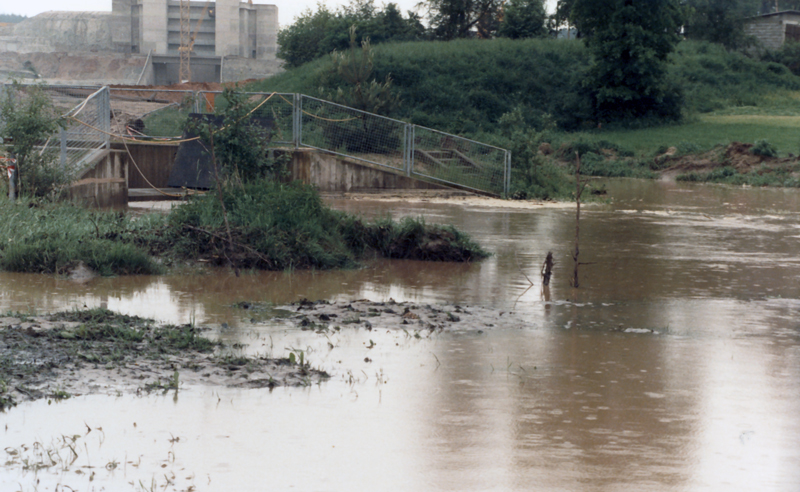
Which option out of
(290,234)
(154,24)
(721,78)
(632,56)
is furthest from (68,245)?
(154,24)

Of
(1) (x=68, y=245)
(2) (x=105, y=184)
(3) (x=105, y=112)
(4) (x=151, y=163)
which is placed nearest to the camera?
(1) (x=68, y=245)

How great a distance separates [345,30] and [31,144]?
48441mm

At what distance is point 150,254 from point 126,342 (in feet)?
15.4

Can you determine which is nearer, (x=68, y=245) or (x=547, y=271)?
(x=547, y=271)

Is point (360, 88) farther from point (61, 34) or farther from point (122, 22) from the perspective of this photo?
point (61, 34)

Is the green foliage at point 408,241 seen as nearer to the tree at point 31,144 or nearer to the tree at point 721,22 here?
the tree at point 31,144

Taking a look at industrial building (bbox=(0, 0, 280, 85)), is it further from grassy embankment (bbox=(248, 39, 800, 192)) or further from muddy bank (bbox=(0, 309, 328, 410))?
muddy bank (bbox=(0, 309, 328, 410))

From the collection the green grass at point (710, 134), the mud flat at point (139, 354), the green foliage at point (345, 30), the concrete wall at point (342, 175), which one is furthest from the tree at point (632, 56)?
the mud flat at point (139, 354)

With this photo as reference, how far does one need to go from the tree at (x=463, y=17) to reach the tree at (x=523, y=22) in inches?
249

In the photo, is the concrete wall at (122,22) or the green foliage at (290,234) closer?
the green foliage at (290,234)

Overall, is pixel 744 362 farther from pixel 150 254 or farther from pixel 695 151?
pixel 695 151

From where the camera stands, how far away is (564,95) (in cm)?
4581

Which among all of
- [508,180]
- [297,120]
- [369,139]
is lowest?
[508,180]

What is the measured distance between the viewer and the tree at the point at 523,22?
191 ft
